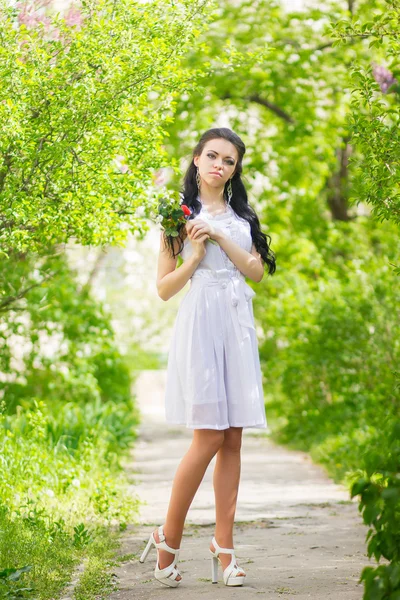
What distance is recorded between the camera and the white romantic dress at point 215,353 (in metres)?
3.98

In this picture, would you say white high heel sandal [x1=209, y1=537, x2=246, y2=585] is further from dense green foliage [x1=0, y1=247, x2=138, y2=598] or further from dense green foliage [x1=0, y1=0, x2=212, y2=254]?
dense green foliage [x1=0, y1=0, x2=212, y2=254]

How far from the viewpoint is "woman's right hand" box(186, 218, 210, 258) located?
4.05 meters

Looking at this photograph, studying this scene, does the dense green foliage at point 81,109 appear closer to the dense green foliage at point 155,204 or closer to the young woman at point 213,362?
the dense green foliage at point 155,204

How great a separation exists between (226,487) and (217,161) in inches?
59.6

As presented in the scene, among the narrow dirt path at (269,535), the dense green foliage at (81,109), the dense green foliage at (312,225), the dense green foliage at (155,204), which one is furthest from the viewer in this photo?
the dense green foliage at (312,225)

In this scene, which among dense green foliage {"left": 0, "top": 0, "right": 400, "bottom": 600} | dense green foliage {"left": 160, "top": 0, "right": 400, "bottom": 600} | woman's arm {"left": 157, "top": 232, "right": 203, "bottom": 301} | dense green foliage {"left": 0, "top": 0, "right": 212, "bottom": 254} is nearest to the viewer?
woman's arm {"left": 157, "top": 232, "right": 203, "bottom": 301}

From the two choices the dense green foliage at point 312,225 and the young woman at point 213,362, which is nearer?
the young woman at point 213,362

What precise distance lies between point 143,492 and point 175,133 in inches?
282

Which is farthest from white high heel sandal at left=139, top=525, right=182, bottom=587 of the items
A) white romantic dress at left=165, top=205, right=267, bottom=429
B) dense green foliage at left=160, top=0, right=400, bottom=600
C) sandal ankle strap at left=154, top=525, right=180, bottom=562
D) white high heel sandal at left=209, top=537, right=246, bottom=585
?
dense green foliage at left=160, top=0, right=400, bottom=600

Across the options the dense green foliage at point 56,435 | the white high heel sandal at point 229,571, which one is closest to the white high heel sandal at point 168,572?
the white high heel sandal at point 229,571

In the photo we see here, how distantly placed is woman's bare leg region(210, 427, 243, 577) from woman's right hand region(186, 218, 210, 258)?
0.82 m

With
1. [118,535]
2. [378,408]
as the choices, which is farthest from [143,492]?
[378,408]

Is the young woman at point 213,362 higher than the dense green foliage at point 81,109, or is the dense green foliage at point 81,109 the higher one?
the dense green foliage at point 81,109

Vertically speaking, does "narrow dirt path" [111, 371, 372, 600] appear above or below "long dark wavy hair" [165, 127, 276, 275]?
below
